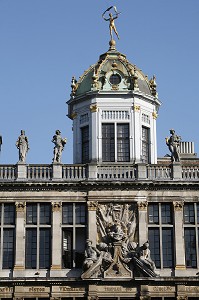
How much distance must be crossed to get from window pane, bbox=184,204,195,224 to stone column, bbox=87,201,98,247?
15.2ft

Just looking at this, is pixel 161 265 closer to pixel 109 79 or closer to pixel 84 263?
pixel 84 263

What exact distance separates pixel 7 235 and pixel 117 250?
568cm

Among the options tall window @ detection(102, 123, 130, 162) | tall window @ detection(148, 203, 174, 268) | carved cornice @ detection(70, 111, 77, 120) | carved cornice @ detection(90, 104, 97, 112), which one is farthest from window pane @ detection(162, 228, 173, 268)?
carved cornice @ detection(70, 111, 77, 120)

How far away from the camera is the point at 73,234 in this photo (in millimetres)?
36594

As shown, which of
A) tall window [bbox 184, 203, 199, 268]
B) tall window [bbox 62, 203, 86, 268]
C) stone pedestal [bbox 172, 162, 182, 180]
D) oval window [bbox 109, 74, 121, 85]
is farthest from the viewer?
oval window [bbox 109, 74, 121, 85]

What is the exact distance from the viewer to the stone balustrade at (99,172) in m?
37.6

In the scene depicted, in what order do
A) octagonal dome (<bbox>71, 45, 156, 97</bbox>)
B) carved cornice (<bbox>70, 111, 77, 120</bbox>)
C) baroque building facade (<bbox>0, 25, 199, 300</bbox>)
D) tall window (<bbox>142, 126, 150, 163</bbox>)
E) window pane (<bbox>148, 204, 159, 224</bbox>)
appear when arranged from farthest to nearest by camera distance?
carved cornice (<bbox>70, 111, 77, 120</bbox>) → octagonal dome (<bbox>71, 45, 156, 97</bbox>) → tall window (<bbox>142, 126, 150, 163</bbox>) → window pane (<bbox>148, 204, 159, 224</bbox>) → baroque building facade (<bbox>0, 25, 199, 300</bbox>)

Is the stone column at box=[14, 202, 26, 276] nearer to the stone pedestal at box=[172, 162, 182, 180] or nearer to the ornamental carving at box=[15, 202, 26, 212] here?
the ornamental carving at box=[15, 202, 26, 212]

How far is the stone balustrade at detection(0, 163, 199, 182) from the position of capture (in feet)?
123

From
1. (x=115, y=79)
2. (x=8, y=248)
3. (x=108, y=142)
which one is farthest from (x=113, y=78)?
(x=8, y=248)

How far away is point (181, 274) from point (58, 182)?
7745 millimetres

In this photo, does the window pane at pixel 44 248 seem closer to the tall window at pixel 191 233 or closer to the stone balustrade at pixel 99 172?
the stone balustrade at pixel 99 172

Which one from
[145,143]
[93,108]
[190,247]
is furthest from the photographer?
[145,143]

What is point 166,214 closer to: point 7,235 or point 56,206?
point 56,206
